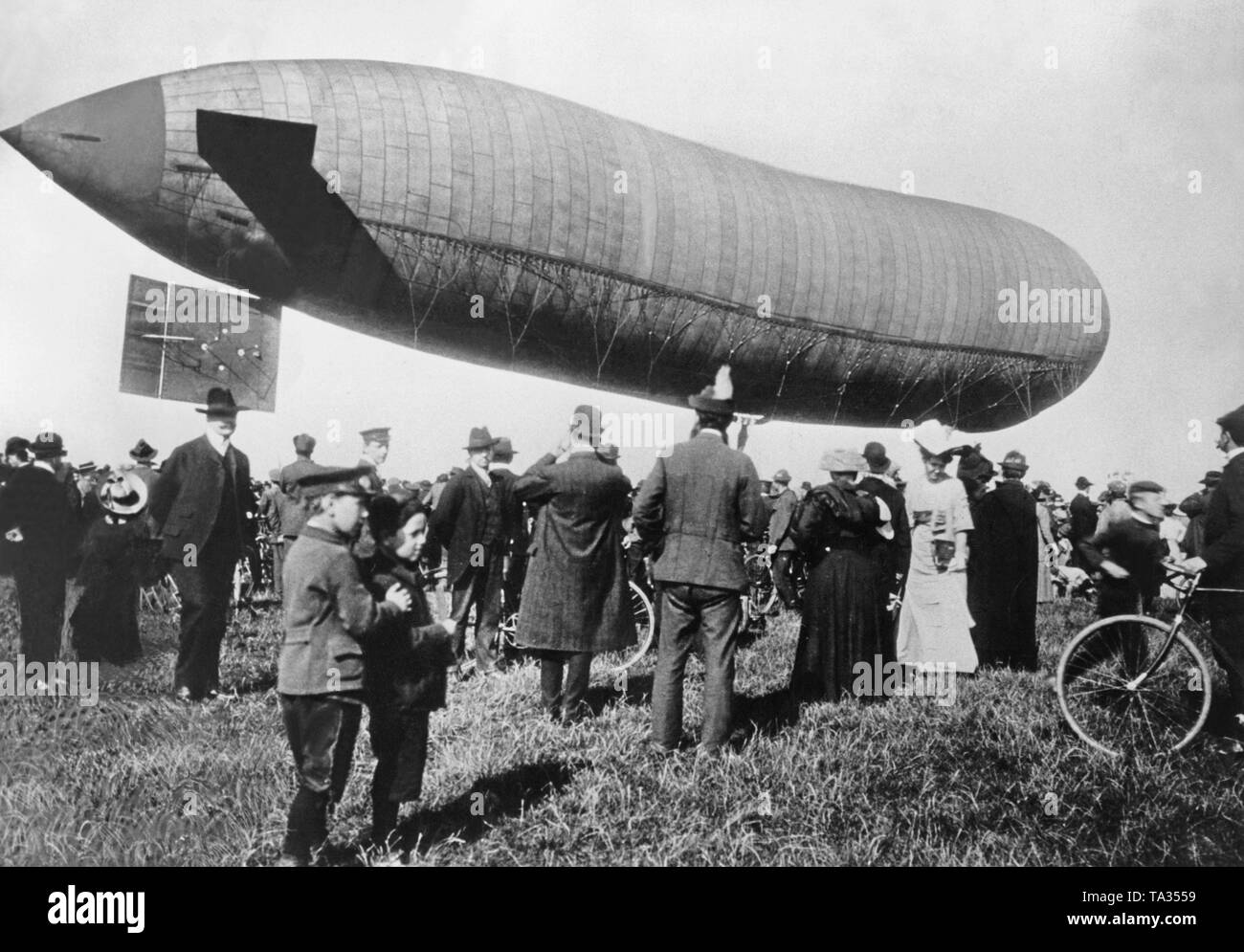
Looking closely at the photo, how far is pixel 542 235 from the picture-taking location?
10.4 meters

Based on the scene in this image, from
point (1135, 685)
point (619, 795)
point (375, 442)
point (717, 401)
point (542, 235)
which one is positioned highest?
point (542, 235)

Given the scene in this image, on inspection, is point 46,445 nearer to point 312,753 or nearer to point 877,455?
point 312,753

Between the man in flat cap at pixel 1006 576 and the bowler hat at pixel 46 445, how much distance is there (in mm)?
7287

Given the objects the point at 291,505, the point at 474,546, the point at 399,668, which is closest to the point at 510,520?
the point at 474,546

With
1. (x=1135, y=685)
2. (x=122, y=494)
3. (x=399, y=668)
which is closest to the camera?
(x=399, y=668)

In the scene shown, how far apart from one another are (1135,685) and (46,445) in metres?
7.25

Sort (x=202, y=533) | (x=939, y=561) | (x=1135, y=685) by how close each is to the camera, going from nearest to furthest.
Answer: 1. (x=1135, y=685)
2. (x=202, y=533)
3. (x=939, y=561)

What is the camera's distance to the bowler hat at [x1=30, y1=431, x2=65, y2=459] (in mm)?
6191

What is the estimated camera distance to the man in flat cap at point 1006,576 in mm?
7789

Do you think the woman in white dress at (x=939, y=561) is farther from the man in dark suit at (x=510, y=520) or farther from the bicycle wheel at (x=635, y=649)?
the man in dark suit at (x=510, y=520)

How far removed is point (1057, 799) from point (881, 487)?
317 centimetres

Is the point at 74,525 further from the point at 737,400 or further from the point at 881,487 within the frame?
the point at 737,400
